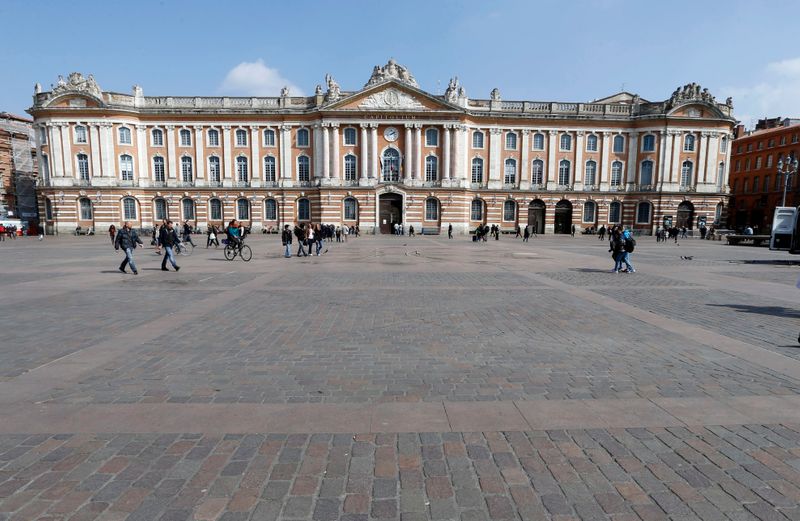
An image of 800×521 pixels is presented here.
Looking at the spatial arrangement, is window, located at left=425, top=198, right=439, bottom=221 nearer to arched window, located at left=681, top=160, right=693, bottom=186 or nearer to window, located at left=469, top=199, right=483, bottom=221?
window, located at left=469, top=199, right=483, bottom=221

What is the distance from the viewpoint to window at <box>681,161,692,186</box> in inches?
1999

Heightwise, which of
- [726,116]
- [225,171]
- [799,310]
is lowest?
[799,310]

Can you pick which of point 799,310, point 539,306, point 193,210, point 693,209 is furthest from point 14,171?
point 693,209

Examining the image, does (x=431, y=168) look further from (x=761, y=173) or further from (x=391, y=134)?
(x=761, y=173)

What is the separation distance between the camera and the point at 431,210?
50500 millimetres

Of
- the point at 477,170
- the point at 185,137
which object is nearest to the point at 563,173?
the point at 477,170

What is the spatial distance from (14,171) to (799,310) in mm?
85704

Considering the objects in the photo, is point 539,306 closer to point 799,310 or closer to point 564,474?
point 799,310

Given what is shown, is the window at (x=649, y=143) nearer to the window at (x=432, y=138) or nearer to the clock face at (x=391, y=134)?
the window at (x=432, y=138)

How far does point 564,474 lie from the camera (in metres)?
3.31

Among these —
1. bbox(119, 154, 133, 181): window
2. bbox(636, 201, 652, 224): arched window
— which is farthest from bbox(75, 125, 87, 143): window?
bbox(636, 201, 652, 224): arched window

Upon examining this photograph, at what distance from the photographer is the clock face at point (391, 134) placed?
49094 millimetres

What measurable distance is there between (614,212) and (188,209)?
5056cm

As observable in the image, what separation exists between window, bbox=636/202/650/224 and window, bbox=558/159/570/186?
354 inches
